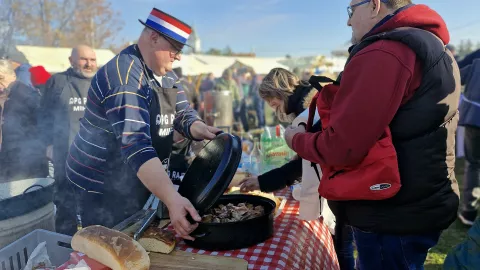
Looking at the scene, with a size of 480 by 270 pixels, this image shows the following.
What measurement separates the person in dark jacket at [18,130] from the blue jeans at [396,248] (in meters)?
2.67

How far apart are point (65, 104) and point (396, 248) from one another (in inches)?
153

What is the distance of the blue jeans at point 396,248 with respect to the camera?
1.45 metres

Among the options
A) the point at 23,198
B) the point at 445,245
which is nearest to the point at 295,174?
the point at 23,198

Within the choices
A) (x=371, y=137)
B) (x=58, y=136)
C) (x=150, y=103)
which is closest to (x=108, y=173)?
(x=150, y=103)

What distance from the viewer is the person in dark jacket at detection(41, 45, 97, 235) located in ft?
13.7

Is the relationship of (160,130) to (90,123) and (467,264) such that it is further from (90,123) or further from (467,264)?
(467,264)

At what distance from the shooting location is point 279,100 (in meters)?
2.60

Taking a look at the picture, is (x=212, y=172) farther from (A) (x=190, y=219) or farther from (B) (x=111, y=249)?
(B) (x=111, y=249)

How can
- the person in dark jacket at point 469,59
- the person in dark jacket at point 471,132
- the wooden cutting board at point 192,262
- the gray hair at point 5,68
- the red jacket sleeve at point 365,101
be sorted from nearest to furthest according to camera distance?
1. the red jacket sleeve at point 365,101
2. the wooden cutting board at point 192,262
3. the gray hair at point 5,68
4. the person in dark jacket at point 471,132
5. the person in dark jacket at point 469,59

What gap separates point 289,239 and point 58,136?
3510mm

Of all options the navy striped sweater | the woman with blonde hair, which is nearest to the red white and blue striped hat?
the navy striped sweater

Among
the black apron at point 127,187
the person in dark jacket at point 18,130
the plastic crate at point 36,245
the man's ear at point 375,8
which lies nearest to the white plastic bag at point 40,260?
the plastic crate at point 36,245

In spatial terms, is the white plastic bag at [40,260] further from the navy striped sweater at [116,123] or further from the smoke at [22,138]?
the smoke at [22,138]

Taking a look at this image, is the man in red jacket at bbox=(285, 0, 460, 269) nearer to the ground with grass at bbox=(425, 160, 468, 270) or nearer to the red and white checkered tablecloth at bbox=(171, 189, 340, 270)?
the red and white checkered tablecloth at bbox=(171, 189, 340, 270)
